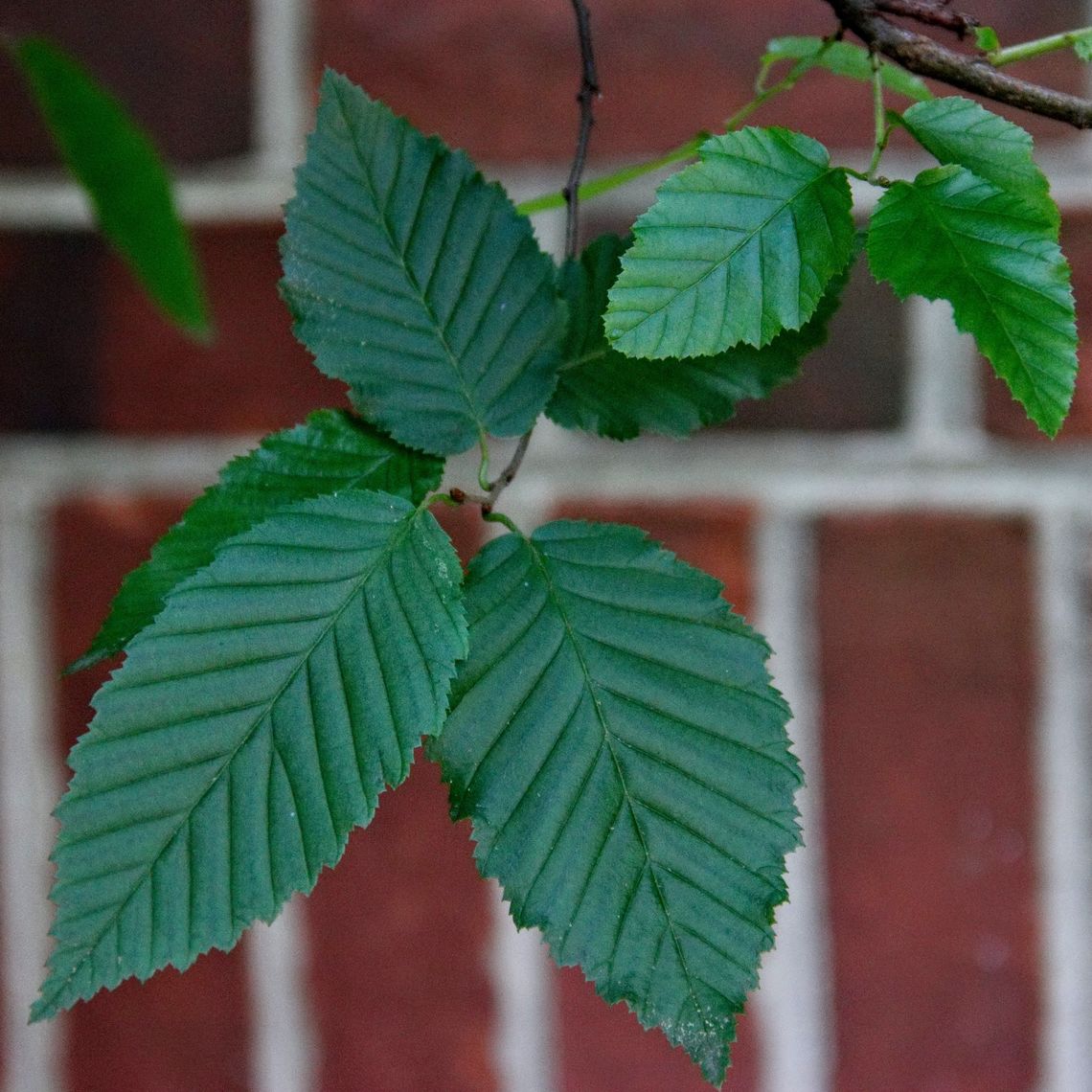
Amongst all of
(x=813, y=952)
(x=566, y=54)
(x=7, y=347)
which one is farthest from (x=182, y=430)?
(x=813, y=952)

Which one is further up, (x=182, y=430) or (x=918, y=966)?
(x=182, y=430)

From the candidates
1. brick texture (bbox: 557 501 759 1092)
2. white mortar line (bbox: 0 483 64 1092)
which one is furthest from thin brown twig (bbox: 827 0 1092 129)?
white mortar line (bbox: 0 483 64 1092)

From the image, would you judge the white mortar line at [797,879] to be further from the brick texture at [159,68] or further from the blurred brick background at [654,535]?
the brick texture at [159,68]

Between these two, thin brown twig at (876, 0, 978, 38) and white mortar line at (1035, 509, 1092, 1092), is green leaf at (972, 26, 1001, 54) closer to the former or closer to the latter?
thin brown twig at (876, 0, 978, 38)

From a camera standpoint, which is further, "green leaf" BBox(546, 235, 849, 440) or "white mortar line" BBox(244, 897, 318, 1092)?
"white mortar line" BBox(244, 897, 318, 1092)

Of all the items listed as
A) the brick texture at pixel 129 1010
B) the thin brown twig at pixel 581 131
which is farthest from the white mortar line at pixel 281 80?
the thin brown twig at pixel 581 131

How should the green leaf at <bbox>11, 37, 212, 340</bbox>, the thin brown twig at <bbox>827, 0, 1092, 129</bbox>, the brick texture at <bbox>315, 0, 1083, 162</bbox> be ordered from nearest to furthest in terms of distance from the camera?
the thin brown twig at <bbox>827, 0, 1092, 129</bbox>, the green leaf at <bbox>11, 37, 212, 340</bbox>, the brick texture at <bbox>315, 0, 1083, 162</bbox>

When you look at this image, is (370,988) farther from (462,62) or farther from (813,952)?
(462,62)

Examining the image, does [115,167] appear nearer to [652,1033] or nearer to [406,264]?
Answer: [406,264]
